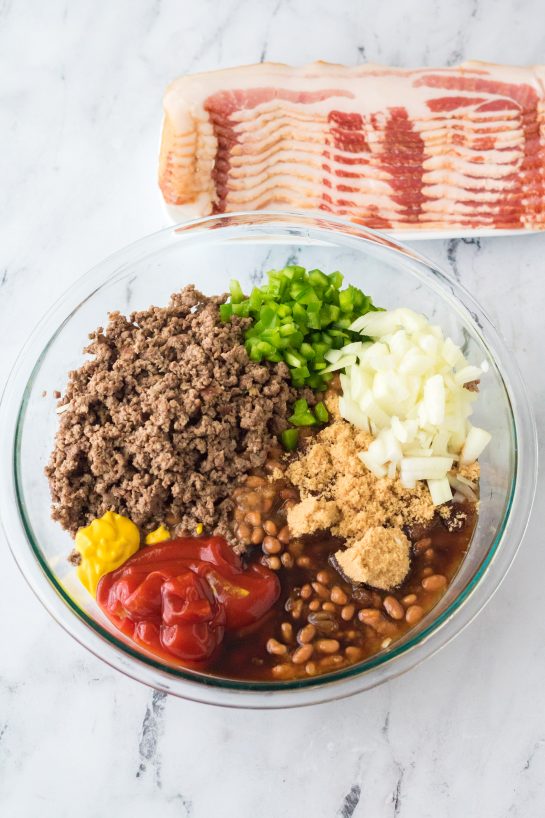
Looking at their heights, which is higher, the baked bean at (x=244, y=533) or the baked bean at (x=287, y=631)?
the baked bean at (x=244, y=533)

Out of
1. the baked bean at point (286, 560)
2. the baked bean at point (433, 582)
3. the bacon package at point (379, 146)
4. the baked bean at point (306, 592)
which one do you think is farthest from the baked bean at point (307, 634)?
the bacon package at point (379, 146)

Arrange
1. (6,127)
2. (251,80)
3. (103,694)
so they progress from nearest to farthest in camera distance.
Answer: (103,694), (251,80), (6,127)

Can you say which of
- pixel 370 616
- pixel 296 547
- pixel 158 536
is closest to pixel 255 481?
pixel 296 547

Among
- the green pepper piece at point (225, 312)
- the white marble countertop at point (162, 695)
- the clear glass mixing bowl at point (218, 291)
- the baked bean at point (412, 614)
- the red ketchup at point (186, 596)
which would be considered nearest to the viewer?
the red ketchup at point (186, 596)

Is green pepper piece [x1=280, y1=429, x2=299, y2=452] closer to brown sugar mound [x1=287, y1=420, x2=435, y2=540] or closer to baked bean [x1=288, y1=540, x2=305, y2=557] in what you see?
brown sugar mound [x1=287, y1=420, x2=435, y2=540]

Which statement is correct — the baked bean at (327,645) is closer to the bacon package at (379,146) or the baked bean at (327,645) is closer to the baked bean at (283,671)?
the baked bean at (283,671)

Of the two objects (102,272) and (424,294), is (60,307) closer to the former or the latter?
(102,272)

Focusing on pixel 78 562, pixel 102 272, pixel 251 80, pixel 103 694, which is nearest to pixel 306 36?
pixel 251 80
